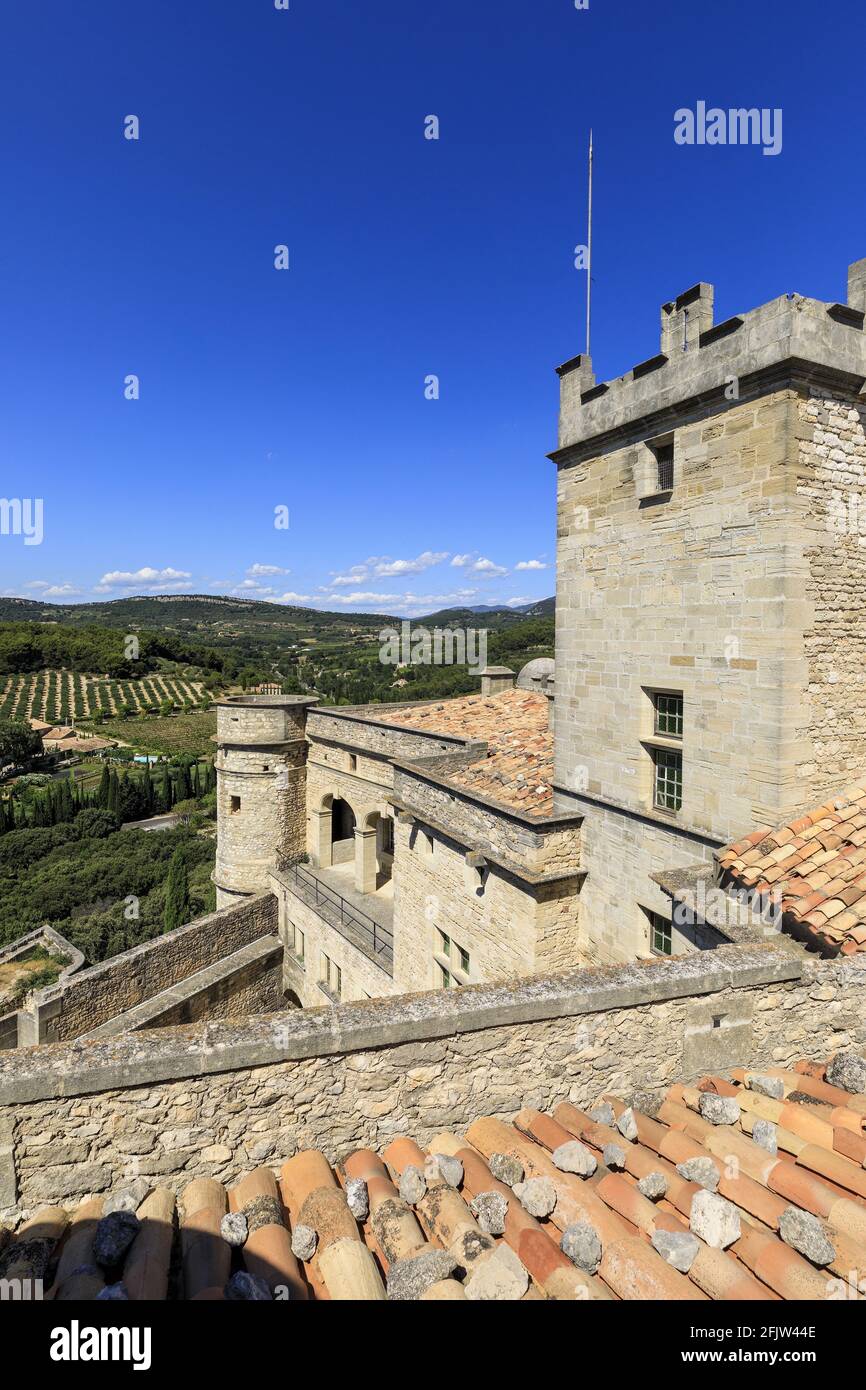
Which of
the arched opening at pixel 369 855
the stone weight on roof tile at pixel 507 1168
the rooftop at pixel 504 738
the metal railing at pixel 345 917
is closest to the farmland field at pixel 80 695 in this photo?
the metal railing at pixel 345 917

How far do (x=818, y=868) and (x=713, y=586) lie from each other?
3.39 metres

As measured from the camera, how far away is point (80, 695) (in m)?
109

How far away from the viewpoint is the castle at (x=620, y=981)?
346cm

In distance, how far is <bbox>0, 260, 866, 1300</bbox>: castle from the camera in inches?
136

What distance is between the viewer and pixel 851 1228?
327 cm

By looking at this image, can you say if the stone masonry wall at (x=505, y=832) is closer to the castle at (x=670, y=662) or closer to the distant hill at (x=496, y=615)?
the castle at (x=670, y=662)

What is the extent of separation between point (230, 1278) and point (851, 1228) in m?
3.22

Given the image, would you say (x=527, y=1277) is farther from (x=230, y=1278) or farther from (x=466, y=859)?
(x=466, y=859)

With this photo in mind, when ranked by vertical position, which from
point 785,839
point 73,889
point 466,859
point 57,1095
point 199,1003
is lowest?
point 73,889

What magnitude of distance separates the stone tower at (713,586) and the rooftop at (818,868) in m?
0.24

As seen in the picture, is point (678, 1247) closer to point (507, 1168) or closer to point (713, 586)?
point (507, 1168)

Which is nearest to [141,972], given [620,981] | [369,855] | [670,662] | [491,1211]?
[369,855]
